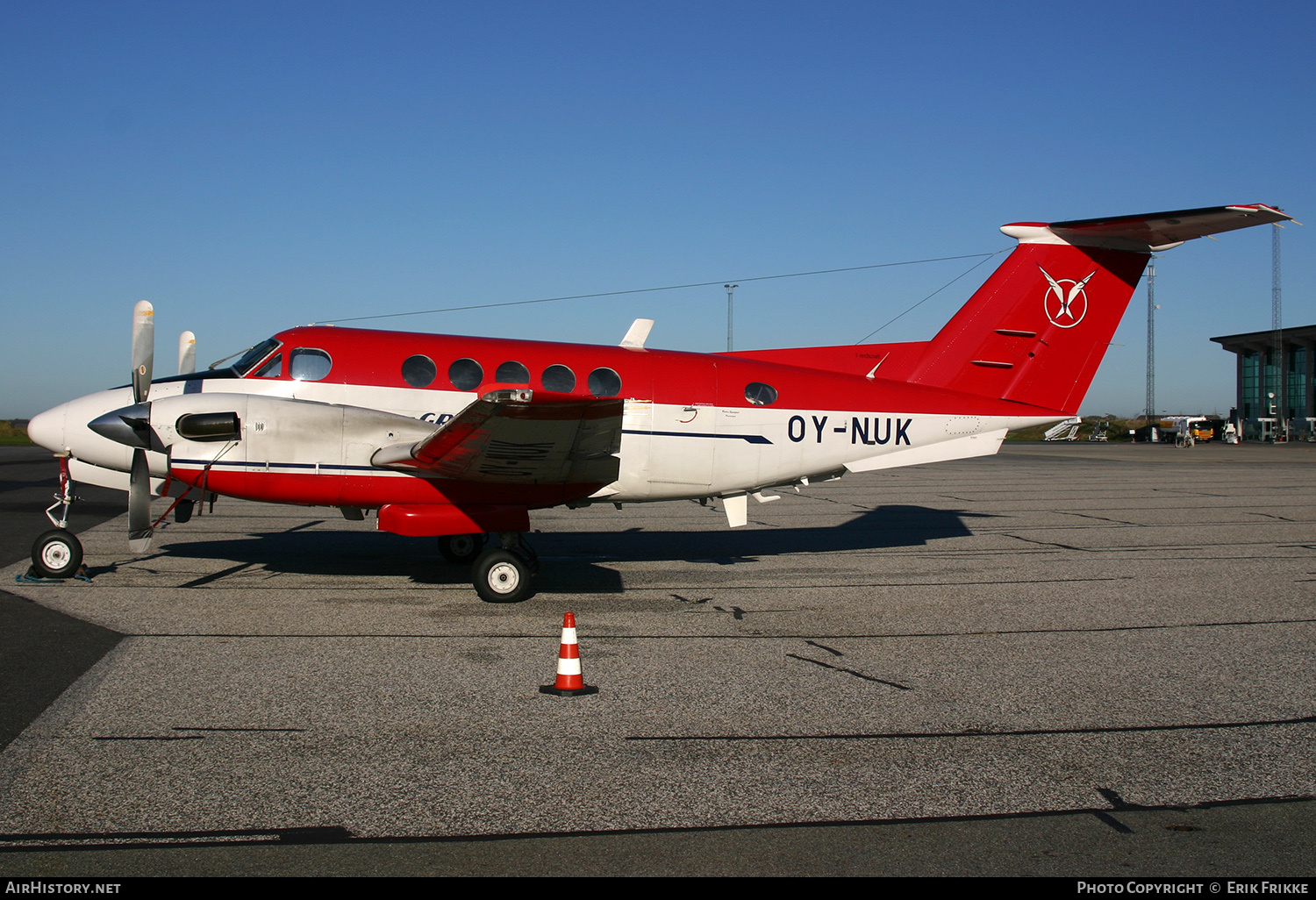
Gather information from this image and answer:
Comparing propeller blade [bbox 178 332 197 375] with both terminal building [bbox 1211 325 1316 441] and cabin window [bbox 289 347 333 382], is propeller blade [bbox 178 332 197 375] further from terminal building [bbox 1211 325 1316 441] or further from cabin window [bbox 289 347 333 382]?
terminal building [bbox 1211 325 1316 441]

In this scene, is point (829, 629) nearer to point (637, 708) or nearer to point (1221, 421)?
point (637, 708)

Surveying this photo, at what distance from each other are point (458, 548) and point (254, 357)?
12.2ft

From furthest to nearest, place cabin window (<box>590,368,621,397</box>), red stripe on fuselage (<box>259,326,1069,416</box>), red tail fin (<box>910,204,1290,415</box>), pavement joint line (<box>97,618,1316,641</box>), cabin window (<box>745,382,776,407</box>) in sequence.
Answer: red tail fin (<box>910,204,1290,415</box>) < cabin window (<box>745,382,776,407</box>) < cabin window (<box>590,368,621,397</box>) < red stripe on fuselage (<box>259,326,1069,416</box>) < pavement joint line (<box>97,618,1316,641</box>)

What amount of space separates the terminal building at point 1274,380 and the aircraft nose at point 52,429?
90.4 metres

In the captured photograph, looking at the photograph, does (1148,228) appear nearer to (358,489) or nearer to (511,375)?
(511,375)

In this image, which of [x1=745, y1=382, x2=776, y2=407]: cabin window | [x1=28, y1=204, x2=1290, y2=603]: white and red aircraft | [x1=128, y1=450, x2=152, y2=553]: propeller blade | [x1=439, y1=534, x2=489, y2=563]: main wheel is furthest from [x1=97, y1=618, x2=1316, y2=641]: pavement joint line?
[x1=439, y1=534, x2=489, y2=563]: main wheel

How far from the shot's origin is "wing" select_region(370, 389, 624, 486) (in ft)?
→ 28.7

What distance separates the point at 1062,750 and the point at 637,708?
2.74 m

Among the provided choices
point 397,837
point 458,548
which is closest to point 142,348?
point 458,548

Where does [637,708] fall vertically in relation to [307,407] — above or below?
below

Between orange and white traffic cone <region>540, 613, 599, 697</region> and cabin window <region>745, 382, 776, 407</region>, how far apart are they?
5645 millimetres

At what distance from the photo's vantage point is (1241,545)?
14805 mm

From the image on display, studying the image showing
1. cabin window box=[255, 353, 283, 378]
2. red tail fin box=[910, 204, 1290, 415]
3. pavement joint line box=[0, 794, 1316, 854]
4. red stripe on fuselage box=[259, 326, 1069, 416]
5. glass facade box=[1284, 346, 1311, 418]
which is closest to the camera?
pavement joint line box=[0, 794, 1316, 854]
